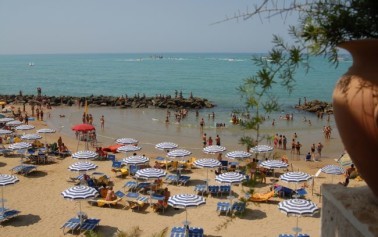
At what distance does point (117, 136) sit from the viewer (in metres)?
28.6

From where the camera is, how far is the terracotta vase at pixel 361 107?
100.0 inches

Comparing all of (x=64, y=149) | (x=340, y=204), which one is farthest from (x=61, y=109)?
(x=340, y=204)

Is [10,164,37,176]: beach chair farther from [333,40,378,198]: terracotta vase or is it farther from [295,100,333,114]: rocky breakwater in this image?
[295,100,333,114]: rocky breakwater

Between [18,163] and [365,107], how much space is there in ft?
63.1

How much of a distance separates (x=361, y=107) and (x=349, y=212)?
90 cm

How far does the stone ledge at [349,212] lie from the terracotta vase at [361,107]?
244mm

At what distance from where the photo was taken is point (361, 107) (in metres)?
2.56

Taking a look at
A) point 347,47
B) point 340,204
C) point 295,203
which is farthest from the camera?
point 295,203

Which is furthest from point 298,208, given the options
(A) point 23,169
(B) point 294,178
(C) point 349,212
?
(A) point 23,169

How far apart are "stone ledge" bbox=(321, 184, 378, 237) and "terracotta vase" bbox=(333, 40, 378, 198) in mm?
244

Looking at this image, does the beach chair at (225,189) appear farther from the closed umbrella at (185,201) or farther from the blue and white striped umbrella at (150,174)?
the closed umbrella at (185,201)

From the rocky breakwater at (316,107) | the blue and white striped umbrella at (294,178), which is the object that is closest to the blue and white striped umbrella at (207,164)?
the blue and white striped umbrella at (294,178)

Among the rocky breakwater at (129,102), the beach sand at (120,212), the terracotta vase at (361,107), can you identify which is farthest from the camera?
the rocky breakwater at (129,102)

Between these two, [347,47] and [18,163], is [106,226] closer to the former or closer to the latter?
[18,163]
